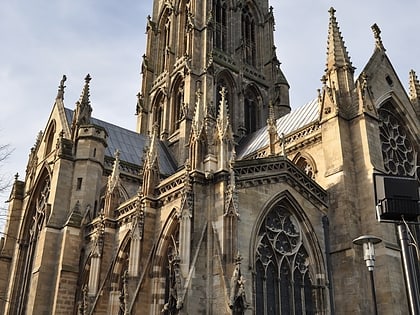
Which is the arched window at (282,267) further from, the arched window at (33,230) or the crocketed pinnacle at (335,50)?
the arched window at (33,230)

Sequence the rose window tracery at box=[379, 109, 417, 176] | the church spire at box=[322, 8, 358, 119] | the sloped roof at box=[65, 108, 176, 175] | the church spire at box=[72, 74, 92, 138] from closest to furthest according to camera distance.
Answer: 1. the church spire at box=[322, 8, 358, 119]
2. the rose window tracery at box=[379, 109, 417, 176]
3. the church spire at box=[72, 74, 92, 138]
4. the sloped roof at box=[65, 108, 176, 175]

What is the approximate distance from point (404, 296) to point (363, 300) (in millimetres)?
1710

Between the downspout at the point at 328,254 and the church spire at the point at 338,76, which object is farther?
the church spire at the point at 338,76

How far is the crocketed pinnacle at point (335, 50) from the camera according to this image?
2436 centimetres

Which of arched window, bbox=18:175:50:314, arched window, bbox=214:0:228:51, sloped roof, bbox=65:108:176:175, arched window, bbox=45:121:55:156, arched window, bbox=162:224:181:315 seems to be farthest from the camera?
arched window, bbox=214:0:228:51

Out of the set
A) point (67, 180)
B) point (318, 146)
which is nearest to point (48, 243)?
point (67, 180)

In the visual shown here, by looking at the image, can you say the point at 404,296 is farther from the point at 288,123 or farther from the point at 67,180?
the point at 67,180

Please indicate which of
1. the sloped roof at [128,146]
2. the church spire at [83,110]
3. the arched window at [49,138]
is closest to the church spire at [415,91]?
the sloped roof at [128,146]

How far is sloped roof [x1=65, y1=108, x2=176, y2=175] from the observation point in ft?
106

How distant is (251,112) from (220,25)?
26.6ft

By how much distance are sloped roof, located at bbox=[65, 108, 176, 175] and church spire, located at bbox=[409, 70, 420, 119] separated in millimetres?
15132

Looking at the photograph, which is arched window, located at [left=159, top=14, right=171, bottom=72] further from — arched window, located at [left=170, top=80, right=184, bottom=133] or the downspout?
the downspout

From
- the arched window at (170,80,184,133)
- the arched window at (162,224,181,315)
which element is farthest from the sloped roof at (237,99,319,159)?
the arched window at (162,224,181,315)

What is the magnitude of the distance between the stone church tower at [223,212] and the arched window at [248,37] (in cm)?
974
